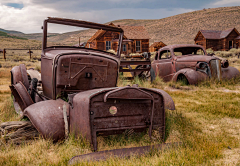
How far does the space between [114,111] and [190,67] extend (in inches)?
239

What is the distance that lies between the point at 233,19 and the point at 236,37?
3299 cm

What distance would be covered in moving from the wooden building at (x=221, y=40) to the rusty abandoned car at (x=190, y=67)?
3243 cm

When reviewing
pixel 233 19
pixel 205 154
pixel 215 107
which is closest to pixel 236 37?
pixel 233 19

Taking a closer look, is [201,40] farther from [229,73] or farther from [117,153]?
[117,153]

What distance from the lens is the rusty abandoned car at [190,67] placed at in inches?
300

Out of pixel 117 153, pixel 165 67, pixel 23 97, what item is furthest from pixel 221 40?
pixel 117 153

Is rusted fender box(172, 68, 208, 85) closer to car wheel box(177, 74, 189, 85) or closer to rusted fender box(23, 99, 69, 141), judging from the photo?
car wheel box(177, 74, 189, 85)

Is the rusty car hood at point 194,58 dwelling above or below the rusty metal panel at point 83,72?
above

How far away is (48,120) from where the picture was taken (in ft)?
9.12

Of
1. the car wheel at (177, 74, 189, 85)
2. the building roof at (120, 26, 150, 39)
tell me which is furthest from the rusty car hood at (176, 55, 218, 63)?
the building roof at (120, 26, 150, 39)

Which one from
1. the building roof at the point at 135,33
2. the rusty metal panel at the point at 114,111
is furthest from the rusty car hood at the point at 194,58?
the building roof at the point at 135,33

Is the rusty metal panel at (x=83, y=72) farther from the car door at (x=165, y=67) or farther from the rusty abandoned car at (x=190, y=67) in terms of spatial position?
the car door at (x=165, y=67)

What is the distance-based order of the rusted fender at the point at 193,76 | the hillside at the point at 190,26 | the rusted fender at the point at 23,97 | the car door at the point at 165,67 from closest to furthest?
the rusted fender at the point at 23,97
the rusted fender at the point at 193,76
the car door at the point at 165,67
the hillside at the point at 190,26

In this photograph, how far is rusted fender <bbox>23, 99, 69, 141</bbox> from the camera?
2.74 m
